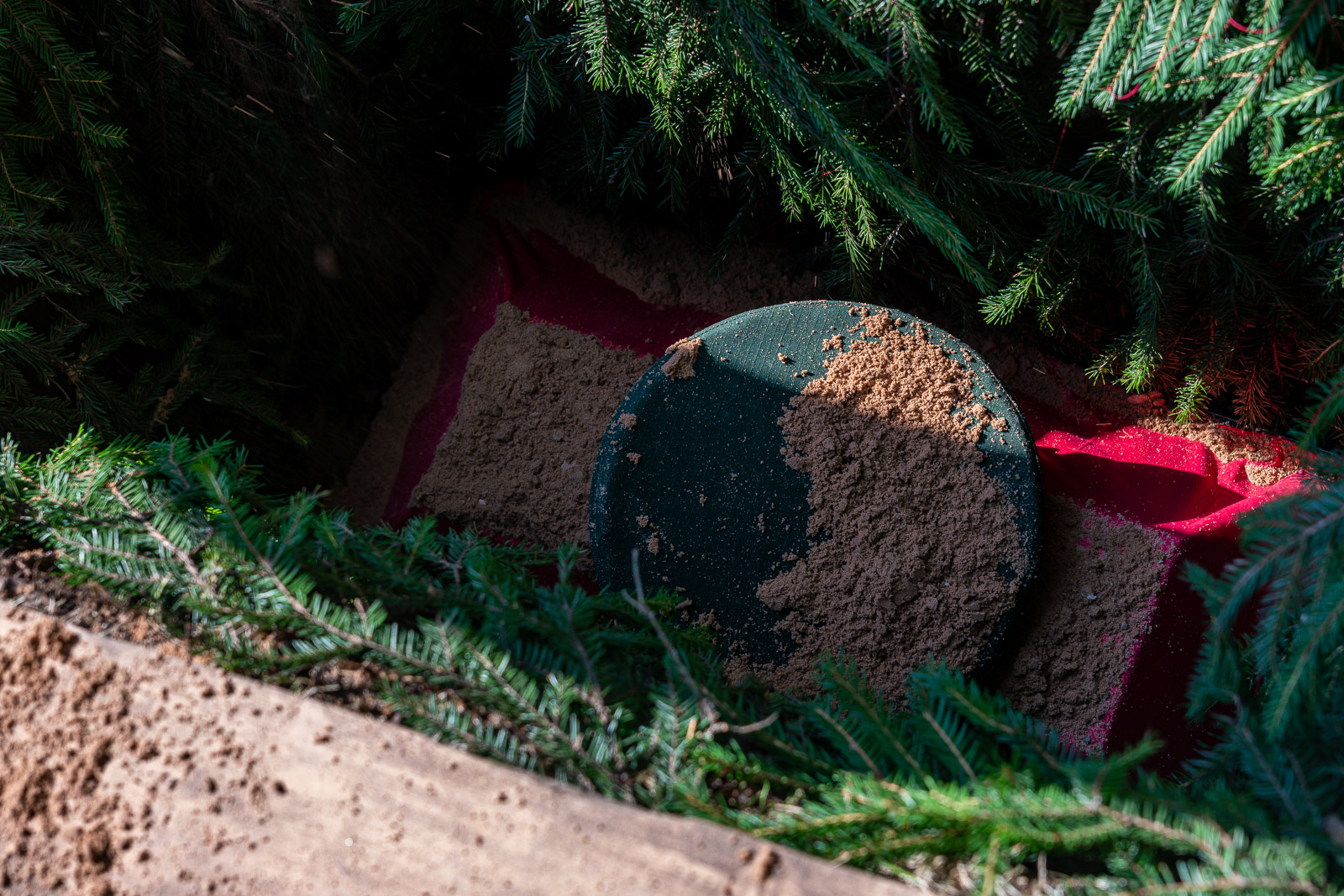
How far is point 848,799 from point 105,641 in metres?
0.83

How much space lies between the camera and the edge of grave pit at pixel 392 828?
0.70 meters

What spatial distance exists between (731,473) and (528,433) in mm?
665

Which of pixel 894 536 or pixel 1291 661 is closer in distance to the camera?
pixel 1291 661

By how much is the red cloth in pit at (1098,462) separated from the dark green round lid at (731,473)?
1.00ft

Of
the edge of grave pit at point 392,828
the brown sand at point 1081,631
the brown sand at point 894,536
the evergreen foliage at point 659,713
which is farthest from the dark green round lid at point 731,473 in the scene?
the edge of grave pit at point 392,828

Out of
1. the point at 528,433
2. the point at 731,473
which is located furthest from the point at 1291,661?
the point at 528,433

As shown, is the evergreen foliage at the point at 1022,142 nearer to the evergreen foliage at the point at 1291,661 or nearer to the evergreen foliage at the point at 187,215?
the evergreen foliage at the point at 187,215

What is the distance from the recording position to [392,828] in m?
0.74

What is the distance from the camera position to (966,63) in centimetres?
140

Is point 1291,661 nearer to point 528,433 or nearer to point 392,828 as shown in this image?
point 392,828

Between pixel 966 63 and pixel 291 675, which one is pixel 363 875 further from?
pixel 966 63

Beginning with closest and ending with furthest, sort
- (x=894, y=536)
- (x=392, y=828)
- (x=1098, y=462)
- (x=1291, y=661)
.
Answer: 1. (x=392, y=828)
2. (x=1291, y=661)
3. (x=894, y=536)
4. (x=1098, y=462)

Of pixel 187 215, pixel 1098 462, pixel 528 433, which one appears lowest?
pixel 528 433

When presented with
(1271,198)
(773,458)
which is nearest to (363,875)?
(773,458)
